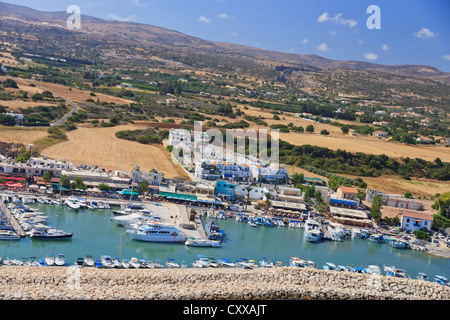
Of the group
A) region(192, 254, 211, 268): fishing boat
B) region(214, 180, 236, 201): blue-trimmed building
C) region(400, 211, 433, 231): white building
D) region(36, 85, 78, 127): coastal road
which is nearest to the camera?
region(192, 254, 211, 268): fishing boat

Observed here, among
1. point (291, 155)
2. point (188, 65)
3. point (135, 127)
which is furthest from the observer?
point (188, 65)

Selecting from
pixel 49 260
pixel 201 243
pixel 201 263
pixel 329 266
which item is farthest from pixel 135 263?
pixel 329 266

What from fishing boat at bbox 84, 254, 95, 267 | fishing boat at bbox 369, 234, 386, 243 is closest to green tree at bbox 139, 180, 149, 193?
fishing boat at bbox 84, 254, 95, 267

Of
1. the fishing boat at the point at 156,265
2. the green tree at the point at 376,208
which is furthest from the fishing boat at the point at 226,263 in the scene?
the green tree at the point at 376,208

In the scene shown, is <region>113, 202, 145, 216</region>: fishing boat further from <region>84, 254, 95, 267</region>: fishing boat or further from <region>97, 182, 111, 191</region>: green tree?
<region>84, 254, 95, 267</region>: fishing boat

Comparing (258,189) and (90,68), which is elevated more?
(90,68)

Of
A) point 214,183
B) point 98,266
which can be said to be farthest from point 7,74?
point 98,266

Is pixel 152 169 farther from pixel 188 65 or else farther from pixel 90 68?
pixel 188 65
